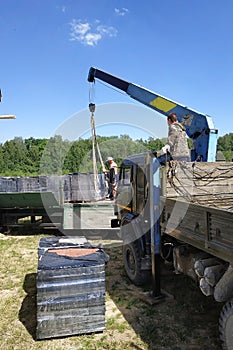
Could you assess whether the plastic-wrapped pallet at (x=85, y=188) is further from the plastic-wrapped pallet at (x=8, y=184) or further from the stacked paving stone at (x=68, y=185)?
the plastic-wrapped pallet at (x=8, y=184)

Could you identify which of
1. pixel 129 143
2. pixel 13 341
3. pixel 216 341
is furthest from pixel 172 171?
pixel 129 143

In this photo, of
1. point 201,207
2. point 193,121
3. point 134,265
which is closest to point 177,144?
point 193,121

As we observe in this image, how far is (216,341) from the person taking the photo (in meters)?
3.70

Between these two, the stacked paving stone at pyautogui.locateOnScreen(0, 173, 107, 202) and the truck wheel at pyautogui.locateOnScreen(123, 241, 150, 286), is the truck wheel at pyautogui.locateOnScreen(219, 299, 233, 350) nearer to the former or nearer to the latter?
the truck wheel at pyautogui.locateOnScreen(123, 241, 150, 286)

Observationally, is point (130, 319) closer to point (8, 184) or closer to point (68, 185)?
point (68, 185)

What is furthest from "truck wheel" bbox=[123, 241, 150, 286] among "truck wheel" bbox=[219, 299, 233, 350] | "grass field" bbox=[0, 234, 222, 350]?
"truck wheel" bbox=[219, 299, 233, 350]

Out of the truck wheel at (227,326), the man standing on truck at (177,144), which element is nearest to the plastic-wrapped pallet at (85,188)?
the man standing on truck at (177,144)

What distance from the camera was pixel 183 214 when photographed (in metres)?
3.81

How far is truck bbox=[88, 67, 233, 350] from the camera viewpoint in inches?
127

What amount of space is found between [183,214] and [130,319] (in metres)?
1.72

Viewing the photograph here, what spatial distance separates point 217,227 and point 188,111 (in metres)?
3.66

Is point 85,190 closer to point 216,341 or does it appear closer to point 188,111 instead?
point 188,111

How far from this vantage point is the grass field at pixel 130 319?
367 centimetres

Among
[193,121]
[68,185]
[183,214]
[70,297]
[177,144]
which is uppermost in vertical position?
[193,121]
